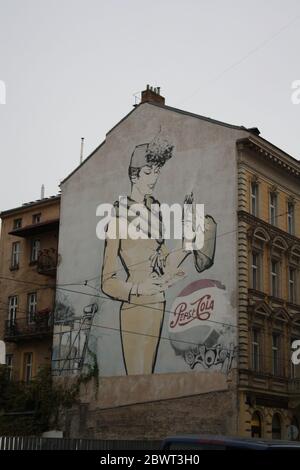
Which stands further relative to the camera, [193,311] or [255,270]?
[255,270]

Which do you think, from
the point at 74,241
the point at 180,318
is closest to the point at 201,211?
the point at 180,318

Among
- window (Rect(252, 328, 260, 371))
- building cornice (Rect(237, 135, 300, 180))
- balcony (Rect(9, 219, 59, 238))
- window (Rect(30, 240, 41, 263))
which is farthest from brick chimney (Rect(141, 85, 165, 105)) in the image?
window (Rect(252, 328, 260, 371))

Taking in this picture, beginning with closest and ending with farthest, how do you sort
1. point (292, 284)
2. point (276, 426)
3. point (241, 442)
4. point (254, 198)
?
point (241, 442) → point (276, 426) → point (254, 198) → point (292, 284)

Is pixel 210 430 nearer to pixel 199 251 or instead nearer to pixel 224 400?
pixel 224 400

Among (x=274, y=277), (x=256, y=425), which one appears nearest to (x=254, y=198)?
(x=274, y=277)

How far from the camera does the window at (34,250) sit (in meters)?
46.5

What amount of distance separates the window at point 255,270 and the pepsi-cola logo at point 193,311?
8.34 feet

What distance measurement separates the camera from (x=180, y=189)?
125 ft

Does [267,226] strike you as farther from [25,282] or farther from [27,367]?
[27,367]

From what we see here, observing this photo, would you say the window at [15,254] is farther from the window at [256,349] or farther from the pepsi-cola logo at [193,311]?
the window at [256,349]

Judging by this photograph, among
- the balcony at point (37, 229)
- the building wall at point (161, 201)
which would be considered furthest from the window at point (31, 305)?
the balcony at point (37, 229)

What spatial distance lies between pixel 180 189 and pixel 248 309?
7520 millimetres

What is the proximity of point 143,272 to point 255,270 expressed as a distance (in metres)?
5.98

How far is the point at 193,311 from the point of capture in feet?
117
